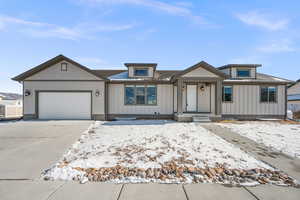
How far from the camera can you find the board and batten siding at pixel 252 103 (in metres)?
10.9

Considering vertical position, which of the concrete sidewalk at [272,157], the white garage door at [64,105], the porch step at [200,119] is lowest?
the concrete sidewalk at [272,157]

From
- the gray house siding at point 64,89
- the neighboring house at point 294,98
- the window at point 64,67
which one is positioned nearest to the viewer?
the gray house siding at point 64,89

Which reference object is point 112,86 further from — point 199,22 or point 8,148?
point 199,22

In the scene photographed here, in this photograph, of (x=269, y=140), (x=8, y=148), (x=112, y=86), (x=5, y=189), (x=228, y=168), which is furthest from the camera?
(x=112, y=86)

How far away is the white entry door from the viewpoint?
10945 mm

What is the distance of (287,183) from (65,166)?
15.3ft

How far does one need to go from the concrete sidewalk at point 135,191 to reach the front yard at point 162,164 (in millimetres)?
182

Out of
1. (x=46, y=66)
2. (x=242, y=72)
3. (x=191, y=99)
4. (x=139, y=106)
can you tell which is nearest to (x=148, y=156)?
(x=139, y=106)

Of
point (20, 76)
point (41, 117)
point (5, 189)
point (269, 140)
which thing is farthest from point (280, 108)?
point (20, 76)

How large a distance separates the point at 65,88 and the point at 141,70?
5.85 meters

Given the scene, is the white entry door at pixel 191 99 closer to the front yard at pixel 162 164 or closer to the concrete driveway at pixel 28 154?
the front yard at pixel 162 164

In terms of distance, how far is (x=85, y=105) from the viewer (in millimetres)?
10289

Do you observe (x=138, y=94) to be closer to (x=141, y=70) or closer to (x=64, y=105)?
(x=141, y=70)

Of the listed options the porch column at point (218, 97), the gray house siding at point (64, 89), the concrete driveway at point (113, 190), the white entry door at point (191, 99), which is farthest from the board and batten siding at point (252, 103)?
the gray house siding at point (64, 89)
